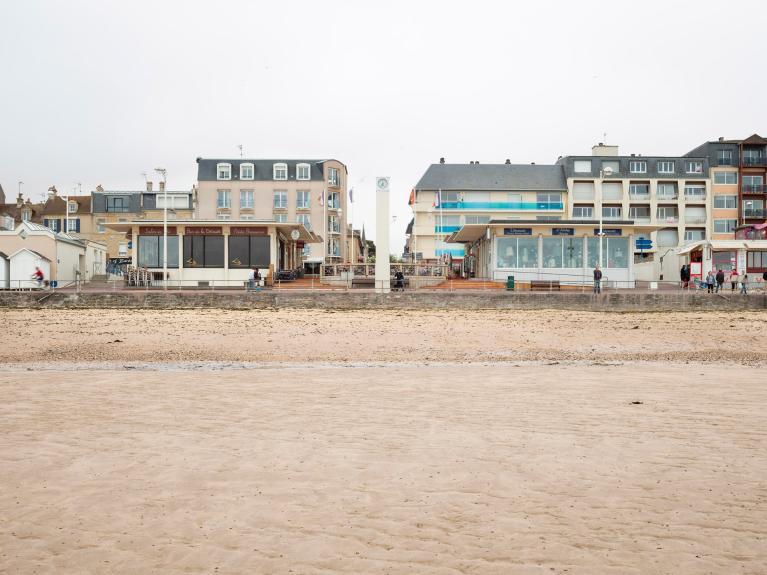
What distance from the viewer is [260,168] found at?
6297 centimetres

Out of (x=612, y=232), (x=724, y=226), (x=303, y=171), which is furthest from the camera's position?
(x=724, y=226)

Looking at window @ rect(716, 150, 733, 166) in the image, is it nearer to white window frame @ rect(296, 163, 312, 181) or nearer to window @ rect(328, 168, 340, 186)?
window @ rect(328, 168, 340, 186)

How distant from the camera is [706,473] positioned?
5.47 meters

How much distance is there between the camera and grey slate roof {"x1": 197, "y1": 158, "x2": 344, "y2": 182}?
2462 inches

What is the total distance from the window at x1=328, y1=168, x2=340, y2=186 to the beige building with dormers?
1.47 ft

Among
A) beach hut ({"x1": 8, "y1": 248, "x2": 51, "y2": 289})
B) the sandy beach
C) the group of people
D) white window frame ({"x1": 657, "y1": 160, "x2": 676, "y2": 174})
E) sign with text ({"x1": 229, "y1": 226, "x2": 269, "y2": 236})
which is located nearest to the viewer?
the sandy beach

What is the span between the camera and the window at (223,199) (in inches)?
2451

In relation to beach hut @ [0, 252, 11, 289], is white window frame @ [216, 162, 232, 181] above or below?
above

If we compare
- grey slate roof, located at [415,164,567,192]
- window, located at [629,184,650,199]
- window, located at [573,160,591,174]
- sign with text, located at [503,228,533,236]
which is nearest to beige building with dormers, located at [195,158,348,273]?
grey slate roof, located at [415,164,567,192]

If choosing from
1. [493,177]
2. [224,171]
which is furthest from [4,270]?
[493,177]

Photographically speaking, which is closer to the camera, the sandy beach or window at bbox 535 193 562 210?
the sandy beach

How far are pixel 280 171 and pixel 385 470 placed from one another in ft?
196

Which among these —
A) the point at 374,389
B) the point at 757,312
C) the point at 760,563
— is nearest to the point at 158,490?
the point at 760,563

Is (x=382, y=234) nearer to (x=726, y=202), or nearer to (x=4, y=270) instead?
(x=4, y=270)
